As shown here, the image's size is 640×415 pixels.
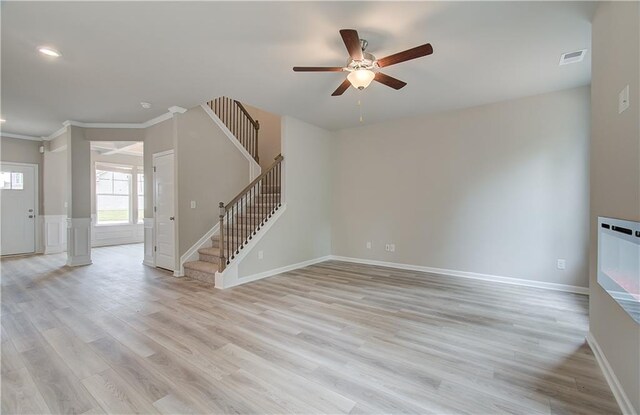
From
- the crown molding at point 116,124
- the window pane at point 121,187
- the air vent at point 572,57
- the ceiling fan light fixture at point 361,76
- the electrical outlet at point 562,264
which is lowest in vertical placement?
the electrical outlet at point 562,264

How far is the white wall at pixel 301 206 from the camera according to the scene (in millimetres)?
4774

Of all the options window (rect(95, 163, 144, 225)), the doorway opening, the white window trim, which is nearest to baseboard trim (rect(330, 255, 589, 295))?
the doorway opening

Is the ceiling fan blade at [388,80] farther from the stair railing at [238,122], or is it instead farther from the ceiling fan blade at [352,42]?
the stair railing at [238,122]

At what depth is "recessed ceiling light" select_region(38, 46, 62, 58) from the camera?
111 inches

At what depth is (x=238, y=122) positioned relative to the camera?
6.14 metres

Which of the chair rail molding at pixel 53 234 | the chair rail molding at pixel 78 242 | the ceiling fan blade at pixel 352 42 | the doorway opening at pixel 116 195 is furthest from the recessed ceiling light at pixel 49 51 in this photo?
the chair rail molding at pixel 53 234

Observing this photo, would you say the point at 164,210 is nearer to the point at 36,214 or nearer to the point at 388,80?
the point at 36,214

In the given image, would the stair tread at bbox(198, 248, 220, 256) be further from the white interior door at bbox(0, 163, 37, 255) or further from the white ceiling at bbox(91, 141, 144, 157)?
the white interior door at bbox(0, 163, 37, 255)

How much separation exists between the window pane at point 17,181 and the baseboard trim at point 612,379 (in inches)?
397

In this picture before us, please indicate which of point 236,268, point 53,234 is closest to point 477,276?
point 236,268

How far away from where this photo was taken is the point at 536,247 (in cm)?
405

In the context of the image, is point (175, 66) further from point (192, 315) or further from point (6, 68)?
point (192, 315)

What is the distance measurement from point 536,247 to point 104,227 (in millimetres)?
10112

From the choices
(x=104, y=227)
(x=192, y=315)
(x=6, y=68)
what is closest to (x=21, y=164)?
(x=104, y=227)
